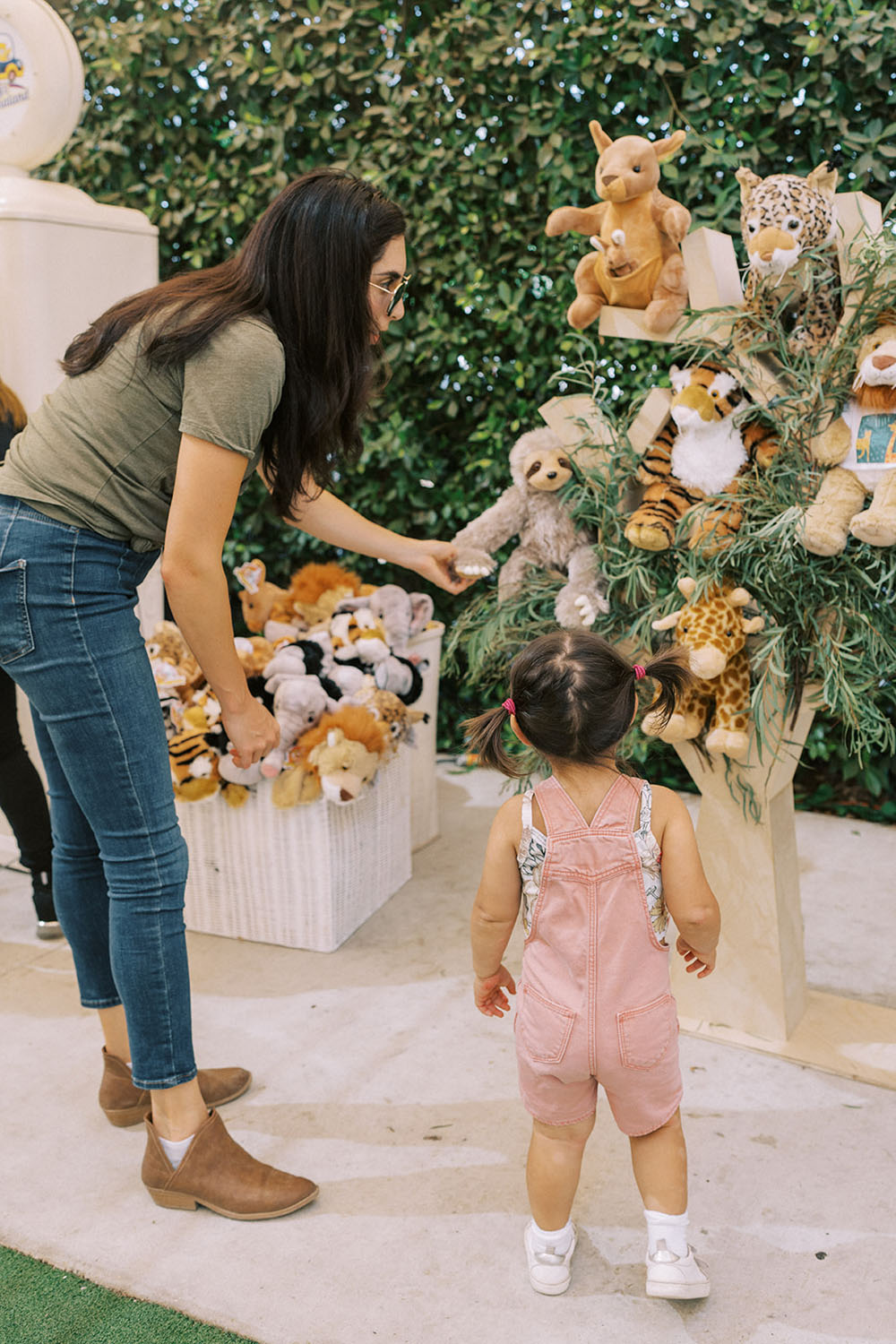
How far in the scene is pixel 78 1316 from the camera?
4.26ft

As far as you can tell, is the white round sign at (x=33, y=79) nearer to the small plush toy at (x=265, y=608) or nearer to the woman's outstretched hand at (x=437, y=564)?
the small plush toy at (x=265, y=608)

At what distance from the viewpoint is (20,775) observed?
7.19 feet

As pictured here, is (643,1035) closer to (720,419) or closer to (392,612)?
(720,419)

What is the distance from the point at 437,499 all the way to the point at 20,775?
1.46 metres

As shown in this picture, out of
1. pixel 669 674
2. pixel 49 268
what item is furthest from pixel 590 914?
pixel 49 268

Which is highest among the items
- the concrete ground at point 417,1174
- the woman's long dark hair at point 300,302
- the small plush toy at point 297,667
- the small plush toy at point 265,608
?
the woman's long dark hair at point 300,302

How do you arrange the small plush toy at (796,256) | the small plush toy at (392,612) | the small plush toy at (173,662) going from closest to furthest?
the small plush toy at (796,256) → the small plush toy at (173,662) → the small plush toy at (392,612)

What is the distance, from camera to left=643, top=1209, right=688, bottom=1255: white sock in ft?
4.25

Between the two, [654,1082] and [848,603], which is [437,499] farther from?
[654,1082]

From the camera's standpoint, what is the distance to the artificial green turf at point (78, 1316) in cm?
126

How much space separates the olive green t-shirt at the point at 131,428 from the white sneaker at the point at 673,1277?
1068 millimetres

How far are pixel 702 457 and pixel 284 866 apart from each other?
1.14 m

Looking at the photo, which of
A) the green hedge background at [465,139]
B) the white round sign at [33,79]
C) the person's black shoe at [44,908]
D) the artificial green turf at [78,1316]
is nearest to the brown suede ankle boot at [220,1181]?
the artificial green turf at [78,1316]

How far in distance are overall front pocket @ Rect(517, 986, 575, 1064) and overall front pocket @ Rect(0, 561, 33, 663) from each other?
739 millimetres
